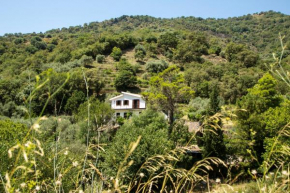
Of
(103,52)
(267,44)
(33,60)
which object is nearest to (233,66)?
(103,52)

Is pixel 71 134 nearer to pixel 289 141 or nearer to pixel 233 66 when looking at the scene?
pixel 289 141

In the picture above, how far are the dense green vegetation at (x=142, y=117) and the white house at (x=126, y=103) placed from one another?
10.6ft

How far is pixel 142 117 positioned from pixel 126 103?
13.6 metres

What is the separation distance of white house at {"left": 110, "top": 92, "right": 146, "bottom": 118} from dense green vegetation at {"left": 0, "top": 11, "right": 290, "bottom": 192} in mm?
3221

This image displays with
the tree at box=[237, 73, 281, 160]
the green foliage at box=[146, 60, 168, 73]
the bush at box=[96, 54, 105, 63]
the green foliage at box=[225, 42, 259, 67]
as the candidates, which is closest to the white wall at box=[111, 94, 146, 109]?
the green foliage at box=[146, 60, 168, 73]

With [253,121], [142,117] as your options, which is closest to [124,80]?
[142,117]

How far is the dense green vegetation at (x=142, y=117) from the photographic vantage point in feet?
4.96

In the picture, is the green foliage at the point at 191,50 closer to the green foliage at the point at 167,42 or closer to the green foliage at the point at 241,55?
the green foliage at the point at 167,42

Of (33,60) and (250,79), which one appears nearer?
(250,79)

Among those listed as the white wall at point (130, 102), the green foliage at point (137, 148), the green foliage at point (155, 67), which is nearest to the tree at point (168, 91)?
the green foliage at point (137, 148)

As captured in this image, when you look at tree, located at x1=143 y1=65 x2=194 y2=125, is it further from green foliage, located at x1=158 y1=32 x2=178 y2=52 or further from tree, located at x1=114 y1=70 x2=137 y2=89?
green foliage, located at x1=158 y1=32 x2=178 y2=52

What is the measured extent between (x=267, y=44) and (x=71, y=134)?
11094 centimetres

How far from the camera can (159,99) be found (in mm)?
19859

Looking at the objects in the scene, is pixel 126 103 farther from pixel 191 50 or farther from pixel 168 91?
pixel 191 50
